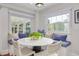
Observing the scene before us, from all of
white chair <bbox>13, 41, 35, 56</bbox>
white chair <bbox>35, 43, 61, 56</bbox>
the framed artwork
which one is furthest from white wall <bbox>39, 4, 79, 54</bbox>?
white chair <bbox>13, 41, 35, 56</bbox>

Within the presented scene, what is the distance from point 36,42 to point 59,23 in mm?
442

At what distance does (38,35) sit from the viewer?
1.53 meters

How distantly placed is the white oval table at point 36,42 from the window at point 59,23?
6.8 inches

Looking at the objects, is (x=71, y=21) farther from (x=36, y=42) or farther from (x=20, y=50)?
(x=20, y=50)

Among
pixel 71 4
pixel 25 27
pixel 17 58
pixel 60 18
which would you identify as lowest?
pixel 17 58

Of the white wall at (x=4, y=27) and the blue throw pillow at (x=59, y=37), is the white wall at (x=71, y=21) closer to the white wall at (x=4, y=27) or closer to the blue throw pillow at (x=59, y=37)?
the blue throw pillow at (x=59, y=37)

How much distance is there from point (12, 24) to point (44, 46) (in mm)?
555

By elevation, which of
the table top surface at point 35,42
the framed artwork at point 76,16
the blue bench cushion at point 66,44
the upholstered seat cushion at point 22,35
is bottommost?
the blue bench cushion at point 66,44

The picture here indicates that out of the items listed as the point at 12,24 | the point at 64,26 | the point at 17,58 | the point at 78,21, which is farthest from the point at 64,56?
the point at 12,24

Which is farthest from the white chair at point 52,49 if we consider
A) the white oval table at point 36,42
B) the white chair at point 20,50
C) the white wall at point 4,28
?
the white wall at point 4,28

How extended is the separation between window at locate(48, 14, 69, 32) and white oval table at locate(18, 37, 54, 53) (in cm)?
17

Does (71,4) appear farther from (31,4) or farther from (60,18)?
(31,4)

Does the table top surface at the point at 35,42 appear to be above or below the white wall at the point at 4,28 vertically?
below

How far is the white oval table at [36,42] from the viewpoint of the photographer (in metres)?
1.50
